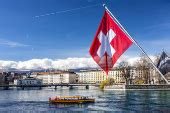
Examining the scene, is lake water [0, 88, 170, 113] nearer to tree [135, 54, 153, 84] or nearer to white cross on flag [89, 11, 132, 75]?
white cross on flag [89, 11, 132, 75]

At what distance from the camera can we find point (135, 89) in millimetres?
155000

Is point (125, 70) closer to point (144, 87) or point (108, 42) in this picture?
point (144, 87)

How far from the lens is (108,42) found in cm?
2138

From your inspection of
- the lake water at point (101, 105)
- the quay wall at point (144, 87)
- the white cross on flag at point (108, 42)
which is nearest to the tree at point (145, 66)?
the quay wall at point (144, 87)

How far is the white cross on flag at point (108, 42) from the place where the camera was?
794 inches

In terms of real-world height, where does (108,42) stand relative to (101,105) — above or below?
above

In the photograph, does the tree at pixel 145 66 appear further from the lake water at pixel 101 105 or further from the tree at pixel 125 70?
the lake water at pixel 101 105

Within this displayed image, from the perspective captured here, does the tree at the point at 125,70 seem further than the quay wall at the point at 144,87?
Yes

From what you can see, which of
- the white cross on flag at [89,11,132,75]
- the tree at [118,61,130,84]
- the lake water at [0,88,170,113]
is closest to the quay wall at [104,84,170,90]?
the tree at [118,61,130,84]

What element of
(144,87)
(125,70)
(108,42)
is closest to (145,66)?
(144,87)

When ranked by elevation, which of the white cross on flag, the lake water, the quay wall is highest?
the white cross on flag

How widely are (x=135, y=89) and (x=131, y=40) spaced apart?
452ft

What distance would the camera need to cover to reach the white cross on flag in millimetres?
20172

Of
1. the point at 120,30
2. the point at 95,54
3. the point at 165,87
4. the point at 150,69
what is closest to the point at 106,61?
the point at 95,54
